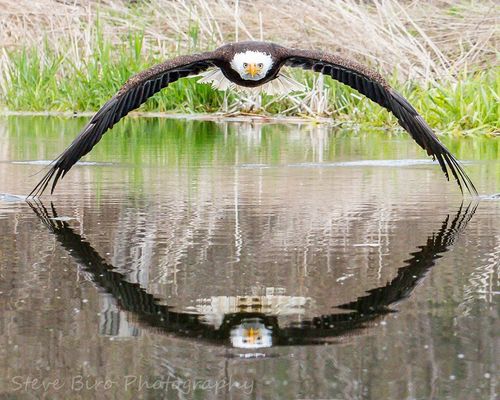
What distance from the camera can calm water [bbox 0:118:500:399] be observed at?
3.77m

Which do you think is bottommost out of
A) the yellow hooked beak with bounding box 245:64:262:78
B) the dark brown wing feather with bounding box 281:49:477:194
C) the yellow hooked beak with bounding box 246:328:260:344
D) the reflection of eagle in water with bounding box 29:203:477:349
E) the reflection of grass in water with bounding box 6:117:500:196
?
Result: the yellow hooked beak with bounding box 246:328:260:344

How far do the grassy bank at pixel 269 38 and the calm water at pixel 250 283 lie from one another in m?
5.02

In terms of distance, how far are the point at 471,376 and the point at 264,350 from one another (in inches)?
26.4

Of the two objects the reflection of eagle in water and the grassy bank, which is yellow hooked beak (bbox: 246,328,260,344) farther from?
the grassy bank

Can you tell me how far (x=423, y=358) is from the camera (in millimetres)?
3939

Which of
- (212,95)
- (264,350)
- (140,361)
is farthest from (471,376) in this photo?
(212,95)

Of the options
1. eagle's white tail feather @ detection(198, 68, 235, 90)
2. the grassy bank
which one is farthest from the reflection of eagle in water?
the grassy bank

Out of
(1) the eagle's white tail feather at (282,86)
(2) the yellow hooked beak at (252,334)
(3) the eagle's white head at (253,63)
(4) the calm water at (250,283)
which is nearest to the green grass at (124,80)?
(1) the eagle's white tail feather at (282,86)

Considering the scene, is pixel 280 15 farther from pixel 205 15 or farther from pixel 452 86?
pixel 452 86

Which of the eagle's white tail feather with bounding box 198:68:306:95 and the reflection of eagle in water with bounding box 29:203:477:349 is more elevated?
the eagle's white tail feather with bounding box 198:68:306:95

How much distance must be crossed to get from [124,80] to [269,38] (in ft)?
6.52

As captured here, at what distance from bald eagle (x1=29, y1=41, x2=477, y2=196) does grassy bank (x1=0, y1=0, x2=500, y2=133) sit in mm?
4962

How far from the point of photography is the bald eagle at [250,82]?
25.9ft

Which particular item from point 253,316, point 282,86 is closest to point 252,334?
point 253,316
